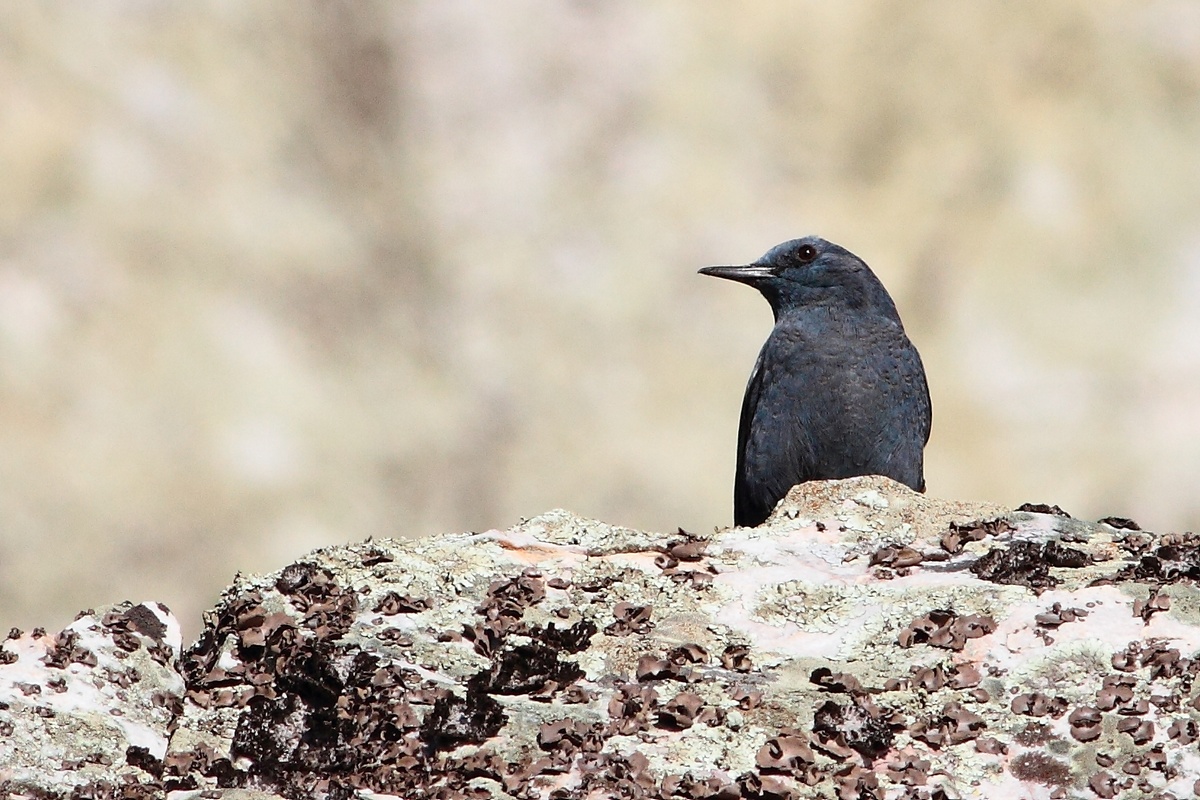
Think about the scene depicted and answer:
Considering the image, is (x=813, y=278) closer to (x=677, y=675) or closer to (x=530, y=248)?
(x=677, y=675)

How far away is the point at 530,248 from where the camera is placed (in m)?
27.4

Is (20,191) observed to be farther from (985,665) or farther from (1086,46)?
(985,665)

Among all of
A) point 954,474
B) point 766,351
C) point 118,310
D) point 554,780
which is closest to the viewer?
point 554,780

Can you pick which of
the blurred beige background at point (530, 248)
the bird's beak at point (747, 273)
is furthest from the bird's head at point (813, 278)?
the blurred beige background at point (530, 248)

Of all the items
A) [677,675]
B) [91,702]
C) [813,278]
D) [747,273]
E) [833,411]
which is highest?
[747,273]

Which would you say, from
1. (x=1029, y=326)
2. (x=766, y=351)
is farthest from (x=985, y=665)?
(x=1029, y=326)

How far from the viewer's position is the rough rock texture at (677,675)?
4.77 metres

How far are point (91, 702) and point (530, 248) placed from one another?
22.5m

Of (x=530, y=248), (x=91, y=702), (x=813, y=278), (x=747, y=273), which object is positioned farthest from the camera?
(x=530, y=248)

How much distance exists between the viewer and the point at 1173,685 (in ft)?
16.1

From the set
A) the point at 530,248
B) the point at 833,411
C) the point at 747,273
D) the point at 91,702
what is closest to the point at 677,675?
the point at 91,702

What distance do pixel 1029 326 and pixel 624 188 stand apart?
6.25m

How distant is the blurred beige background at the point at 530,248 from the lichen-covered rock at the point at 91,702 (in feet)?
59.1

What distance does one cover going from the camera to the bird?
340 inches
